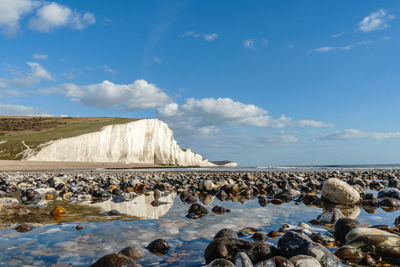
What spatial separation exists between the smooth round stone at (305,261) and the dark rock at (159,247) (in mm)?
1309

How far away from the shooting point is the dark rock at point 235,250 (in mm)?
2477

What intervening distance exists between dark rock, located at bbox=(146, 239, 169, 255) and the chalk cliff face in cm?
5587

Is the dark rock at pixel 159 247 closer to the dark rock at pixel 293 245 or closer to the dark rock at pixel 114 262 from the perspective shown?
the dark rock at pixel 114 262

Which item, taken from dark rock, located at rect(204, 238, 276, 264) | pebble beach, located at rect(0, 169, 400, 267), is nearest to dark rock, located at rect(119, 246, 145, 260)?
pebble beach, located at rect(0, 169, 400, 267)

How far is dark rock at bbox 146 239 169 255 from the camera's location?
2787mm

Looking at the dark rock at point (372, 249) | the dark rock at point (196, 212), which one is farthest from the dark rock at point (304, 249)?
the dark rock at point (196, 212)

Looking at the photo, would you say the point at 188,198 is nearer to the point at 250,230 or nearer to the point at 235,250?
the point at 250,230

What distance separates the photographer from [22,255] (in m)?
2.60

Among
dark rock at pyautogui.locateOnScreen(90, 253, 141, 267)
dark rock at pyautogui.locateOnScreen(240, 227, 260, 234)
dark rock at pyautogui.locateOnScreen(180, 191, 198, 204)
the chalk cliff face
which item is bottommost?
dark rock at pyautogui.locateOnScreen(180, 191, 198, 204)

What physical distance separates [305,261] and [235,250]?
64 centimetres

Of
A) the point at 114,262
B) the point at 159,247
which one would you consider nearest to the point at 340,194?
the point at 159,247

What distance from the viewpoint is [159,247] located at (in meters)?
2.86

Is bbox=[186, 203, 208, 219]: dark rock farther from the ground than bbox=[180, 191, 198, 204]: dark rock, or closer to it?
farther from the ground

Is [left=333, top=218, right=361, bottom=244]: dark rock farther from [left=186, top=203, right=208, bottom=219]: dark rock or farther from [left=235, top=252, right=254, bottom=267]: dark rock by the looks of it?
[left=186, top=203, right=208, bottom=219]: dark rock
